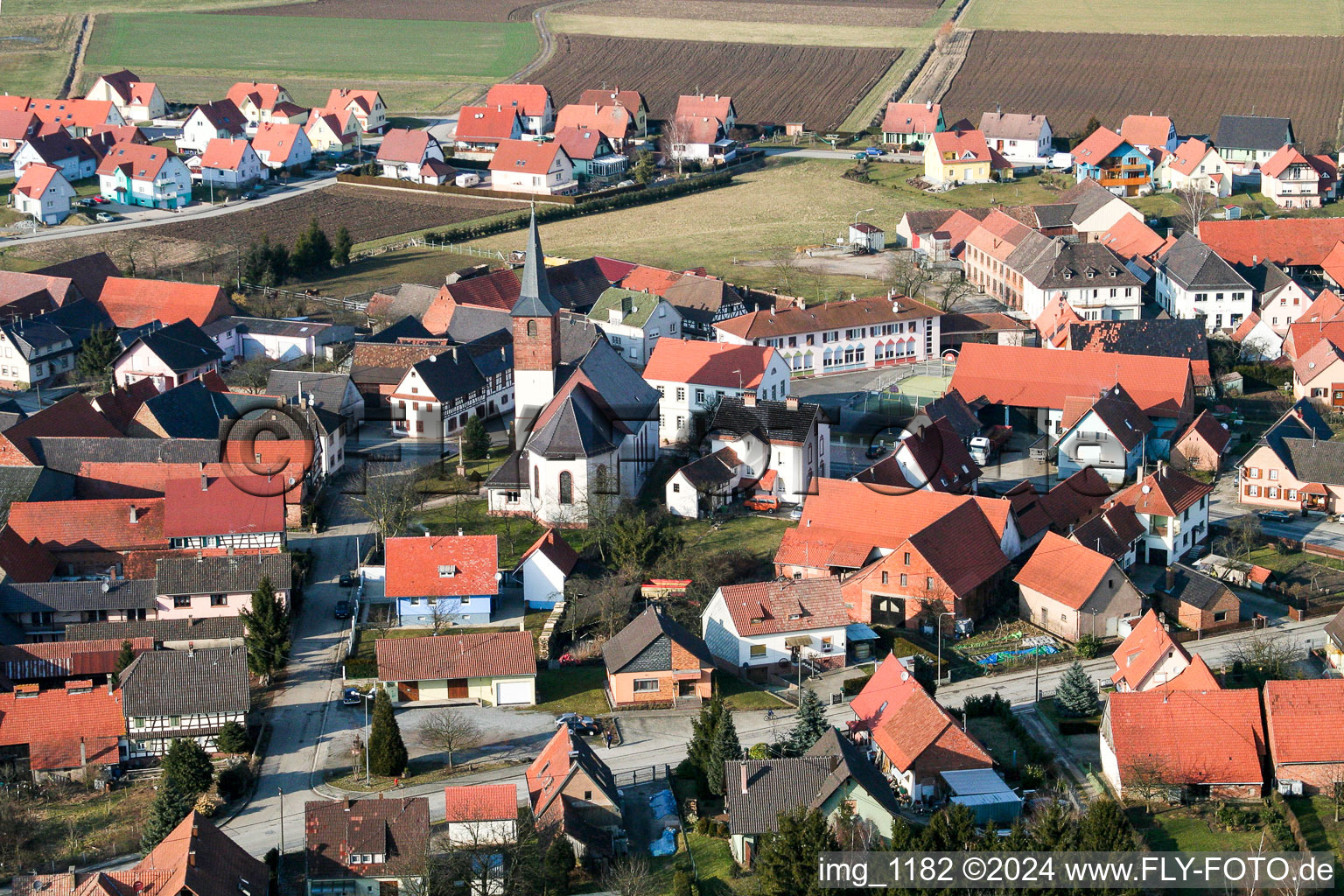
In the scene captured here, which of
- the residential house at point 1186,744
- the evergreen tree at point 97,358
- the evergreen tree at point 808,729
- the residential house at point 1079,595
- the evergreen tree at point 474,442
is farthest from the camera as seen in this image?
the evergreen tree at point 97,358

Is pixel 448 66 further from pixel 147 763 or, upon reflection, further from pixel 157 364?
pixel 147 763

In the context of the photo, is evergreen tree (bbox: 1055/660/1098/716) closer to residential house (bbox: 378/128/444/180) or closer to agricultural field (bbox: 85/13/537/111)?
residential house (bbox: 378/128/444/180)

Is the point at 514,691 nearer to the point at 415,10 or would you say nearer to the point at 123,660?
the point at 123,660

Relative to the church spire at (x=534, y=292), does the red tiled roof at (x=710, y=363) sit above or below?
below

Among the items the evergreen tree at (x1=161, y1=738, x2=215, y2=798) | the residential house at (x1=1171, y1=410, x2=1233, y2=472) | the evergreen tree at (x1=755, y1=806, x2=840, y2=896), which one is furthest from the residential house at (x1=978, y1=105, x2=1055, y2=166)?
the evergreen tree at (x1=755, y1=806, x2=840, y2=896)

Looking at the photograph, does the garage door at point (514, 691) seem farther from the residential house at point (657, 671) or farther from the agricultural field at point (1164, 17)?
the agricultural field at point (1164, 17)

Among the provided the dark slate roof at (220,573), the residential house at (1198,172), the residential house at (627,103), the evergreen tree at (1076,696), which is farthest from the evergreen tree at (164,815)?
the residential house at (627,103)

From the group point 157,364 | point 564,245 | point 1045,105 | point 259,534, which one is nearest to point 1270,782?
point 259,534
